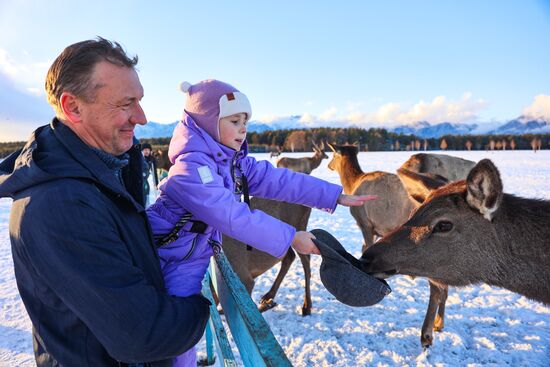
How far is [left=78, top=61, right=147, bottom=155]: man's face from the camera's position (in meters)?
1.43

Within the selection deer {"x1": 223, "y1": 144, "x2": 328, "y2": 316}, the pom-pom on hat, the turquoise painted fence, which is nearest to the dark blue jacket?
the turquoise painted fence

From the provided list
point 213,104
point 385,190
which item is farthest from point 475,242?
point 385,190

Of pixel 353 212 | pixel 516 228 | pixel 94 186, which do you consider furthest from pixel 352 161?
pixel 94 186

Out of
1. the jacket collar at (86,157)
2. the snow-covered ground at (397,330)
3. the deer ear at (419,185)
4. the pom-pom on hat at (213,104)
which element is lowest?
the snow-covered ground at (397,330)

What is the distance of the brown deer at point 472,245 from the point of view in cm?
257

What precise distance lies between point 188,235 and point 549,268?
8.47ft

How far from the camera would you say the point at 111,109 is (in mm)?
1474

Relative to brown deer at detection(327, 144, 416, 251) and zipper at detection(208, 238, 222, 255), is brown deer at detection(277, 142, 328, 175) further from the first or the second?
zipper at detection(208, 238, 222, 255)

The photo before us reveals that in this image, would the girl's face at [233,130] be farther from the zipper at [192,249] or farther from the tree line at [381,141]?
the tree line at [381,141]

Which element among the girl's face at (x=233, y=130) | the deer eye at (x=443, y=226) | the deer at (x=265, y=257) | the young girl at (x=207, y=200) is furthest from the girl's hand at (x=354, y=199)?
the deer at (x=265, y=257)

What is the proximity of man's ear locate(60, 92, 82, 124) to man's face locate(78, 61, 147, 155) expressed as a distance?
0.6 inches

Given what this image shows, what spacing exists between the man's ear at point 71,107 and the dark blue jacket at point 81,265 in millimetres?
57

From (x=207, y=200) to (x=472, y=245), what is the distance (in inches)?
81.2

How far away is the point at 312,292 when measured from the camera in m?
6.04
